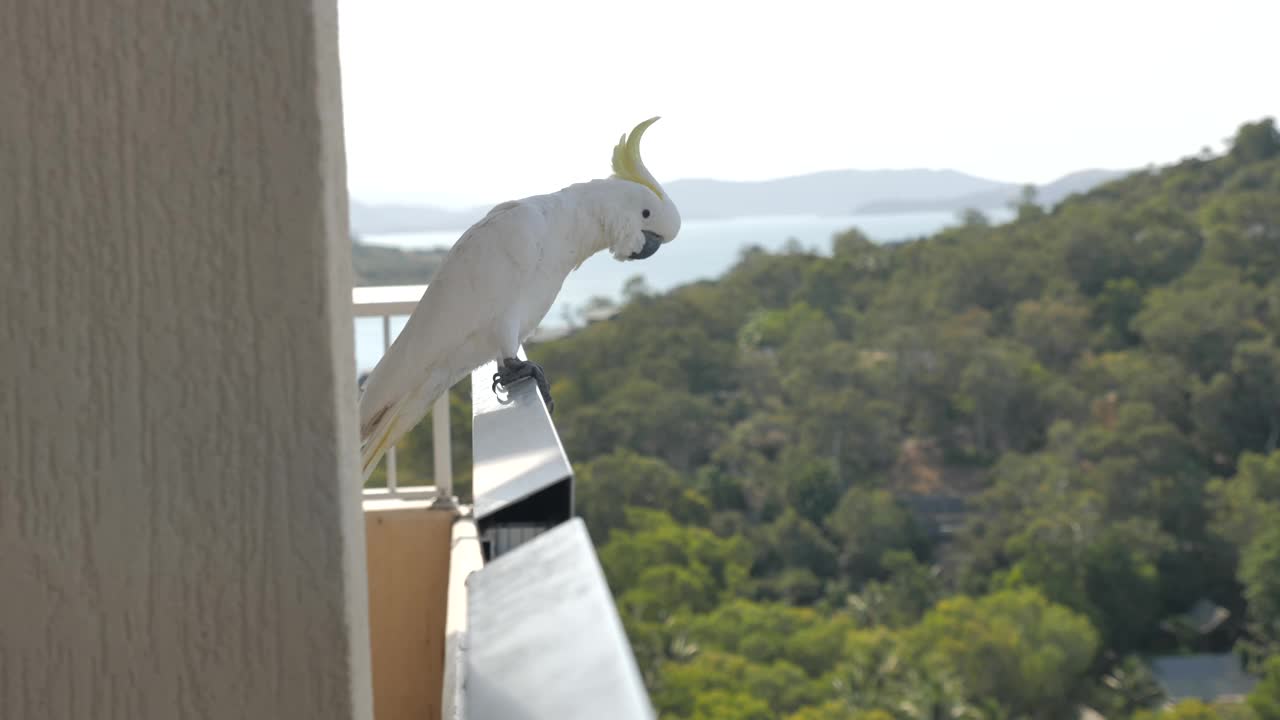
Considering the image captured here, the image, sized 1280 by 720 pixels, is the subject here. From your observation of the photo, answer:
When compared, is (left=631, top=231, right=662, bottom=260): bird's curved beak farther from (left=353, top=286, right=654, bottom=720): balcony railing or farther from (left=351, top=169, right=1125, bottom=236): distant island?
(left=351, top=169, right=1125, bottom=236): distant island

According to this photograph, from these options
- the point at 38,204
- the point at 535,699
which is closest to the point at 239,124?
the point at 38,204

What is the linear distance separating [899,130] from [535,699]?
31.2m

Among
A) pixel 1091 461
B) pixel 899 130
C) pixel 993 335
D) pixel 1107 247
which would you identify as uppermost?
pixel 899 130

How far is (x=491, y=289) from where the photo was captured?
1.49 meters

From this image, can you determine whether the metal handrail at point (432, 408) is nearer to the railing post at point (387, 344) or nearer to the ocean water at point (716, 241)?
the railing post at point (387, 344)

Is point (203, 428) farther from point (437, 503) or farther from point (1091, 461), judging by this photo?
point (1091, 461)

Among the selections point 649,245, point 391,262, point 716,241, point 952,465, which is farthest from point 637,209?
point 716,241

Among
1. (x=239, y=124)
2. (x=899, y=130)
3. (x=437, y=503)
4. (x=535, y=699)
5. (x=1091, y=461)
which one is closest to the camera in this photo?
(x=535, y=699)

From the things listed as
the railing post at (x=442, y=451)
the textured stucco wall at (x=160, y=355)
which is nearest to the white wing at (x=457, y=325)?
the railing post at (x=442, y=451)

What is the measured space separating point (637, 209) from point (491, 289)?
0.25 meters

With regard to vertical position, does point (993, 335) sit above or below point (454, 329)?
below

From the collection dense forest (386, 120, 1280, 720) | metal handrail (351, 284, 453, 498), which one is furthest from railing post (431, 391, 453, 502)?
dense forest (386, 120, 1280, 720)

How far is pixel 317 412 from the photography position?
359 millimetres

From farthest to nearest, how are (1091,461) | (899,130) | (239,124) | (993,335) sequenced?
(899,130), (993,335), (1091,461), (239,124)
